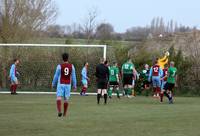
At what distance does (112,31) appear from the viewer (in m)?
56.9

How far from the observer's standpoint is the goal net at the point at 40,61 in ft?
114

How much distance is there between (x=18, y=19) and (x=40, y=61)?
15.2 feet

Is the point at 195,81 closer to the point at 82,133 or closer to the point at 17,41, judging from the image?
the point at 17,41

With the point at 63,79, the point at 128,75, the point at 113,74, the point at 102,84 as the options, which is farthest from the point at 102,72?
the point at 63,79

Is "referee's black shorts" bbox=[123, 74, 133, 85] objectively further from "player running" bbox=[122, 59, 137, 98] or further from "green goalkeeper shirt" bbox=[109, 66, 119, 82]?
"green goalkeeper shirt" bbox=[109, 66, 119, 82]

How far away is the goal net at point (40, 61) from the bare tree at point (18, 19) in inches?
118

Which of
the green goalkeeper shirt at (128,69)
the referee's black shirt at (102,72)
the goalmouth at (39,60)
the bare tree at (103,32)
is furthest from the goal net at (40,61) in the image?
the bare tree at (103,32)

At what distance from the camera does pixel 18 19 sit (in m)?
38.8

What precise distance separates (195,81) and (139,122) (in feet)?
66.2

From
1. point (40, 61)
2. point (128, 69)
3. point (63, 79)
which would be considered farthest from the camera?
point (40, 61)

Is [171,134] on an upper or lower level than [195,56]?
lower

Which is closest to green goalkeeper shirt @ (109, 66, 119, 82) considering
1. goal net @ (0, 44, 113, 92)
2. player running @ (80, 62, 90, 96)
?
player running @ (80, 62, 90, 96)

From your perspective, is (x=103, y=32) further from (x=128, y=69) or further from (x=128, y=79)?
(x=128, y=79)

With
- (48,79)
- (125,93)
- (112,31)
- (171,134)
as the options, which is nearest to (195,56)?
(125,93)
